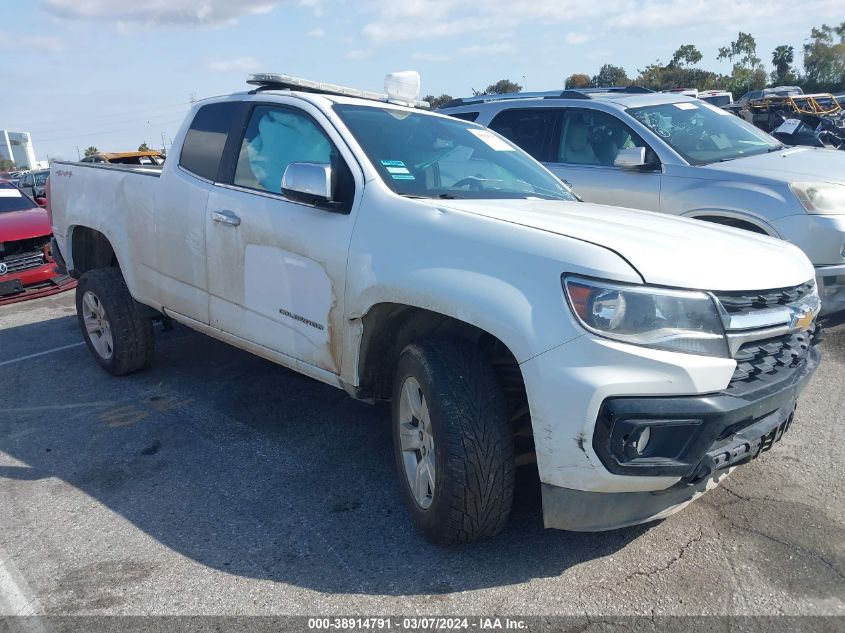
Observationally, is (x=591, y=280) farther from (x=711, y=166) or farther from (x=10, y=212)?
(x=10, y=212)

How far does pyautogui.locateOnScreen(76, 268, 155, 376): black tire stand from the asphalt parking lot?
1.70ft

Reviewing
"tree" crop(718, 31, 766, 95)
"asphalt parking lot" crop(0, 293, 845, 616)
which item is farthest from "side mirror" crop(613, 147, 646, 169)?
"tree" crop(718, 31, 766, 95)

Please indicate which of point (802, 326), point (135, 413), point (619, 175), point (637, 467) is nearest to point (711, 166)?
point (619, 175)

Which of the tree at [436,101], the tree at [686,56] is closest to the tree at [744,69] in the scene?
the tree at [686,56]

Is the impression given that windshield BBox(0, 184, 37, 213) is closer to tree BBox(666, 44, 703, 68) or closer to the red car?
the red car

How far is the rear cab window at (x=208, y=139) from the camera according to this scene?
4516mm

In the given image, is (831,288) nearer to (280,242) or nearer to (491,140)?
(491,140)

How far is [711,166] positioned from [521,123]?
77.2 inches

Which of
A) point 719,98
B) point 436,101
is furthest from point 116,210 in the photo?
point 719,98

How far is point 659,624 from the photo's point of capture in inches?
105

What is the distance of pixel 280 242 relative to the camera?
3793mm

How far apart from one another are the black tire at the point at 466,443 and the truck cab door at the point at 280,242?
71cm

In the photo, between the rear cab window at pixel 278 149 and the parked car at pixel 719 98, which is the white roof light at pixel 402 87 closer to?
the rear cab window at pixel 278 149

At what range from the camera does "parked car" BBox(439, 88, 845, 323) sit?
5.43 metres
